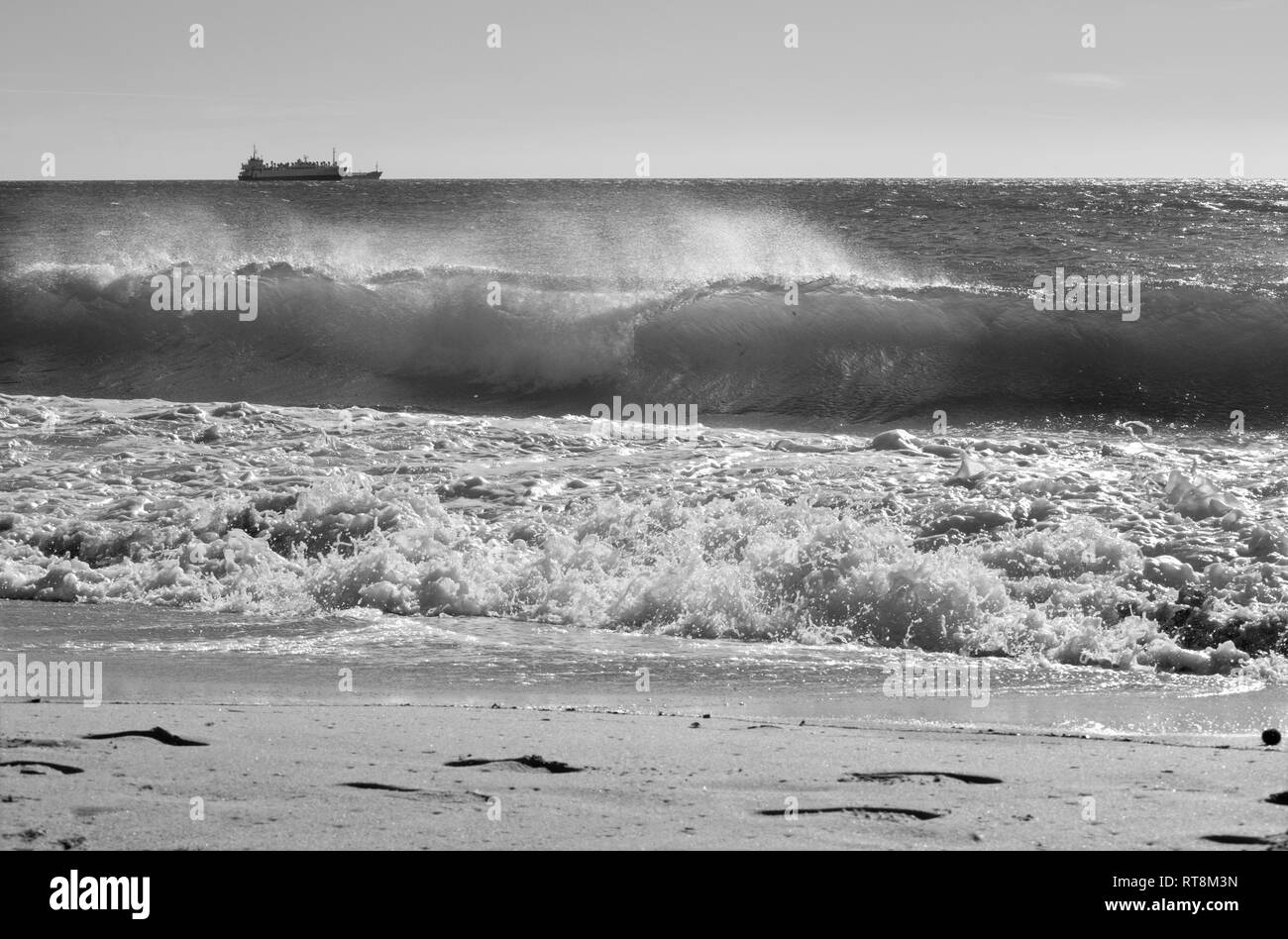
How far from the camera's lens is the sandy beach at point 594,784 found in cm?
339

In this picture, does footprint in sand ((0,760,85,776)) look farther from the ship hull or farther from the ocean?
the ship hull

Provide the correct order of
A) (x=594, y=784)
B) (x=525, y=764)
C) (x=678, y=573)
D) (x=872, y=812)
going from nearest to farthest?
1. (x=872, y=812)
2. (x=594, y=784)
3. (x=525, y=764)
4. (x=678, y=573)

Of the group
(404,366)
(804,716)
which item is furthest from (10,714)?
(404,366)

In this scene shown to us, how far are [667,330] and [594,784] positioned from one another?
15814 millimetres

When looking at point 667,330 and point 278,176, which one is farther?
point 278,176

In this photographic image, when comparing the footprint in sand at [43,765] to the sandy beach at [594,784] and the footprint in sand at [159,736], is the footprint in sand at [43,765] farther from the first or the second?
the footprint in sand at [159,736]

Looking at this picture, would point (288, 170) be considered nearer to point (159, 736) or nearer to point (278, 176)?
point (278, 176)

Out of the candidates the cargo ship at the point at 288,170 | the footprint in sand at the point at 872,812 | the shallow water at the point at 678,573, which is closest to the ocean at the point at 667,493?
the shallow water at the point at 678,573

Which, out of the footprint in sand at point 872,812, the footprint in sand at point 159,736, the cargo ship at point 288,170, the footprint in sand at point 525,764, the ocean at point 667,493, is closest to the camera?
the footprint in sand at point 872,812

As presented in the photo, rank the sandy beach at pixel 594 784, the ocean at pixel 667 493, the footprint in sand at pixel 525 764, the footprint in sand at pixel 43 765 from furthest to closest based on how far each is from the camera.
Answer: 1. the ocean at pixel 667 493
2. the footprint in sand at pixel 525 764
3. the footprint in sand at pixel 43 765
4. the sandy beach at pixel 594 784

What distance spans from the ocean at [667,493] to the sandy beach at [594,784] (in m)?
0.67

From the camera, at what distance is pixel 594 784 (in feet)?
12.9

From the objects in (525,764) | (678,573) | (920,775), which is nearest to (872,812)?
(920,775)

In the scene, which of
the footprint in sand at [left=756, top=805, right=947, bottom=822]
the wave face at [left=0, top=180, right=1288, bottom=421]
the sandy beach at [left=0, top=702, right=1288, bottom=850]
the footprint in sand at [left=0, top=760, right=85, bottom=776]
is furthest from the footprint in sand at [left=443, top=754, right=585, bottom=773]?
the wave face at [left=0, top=180, right=1288, bottom=421]
